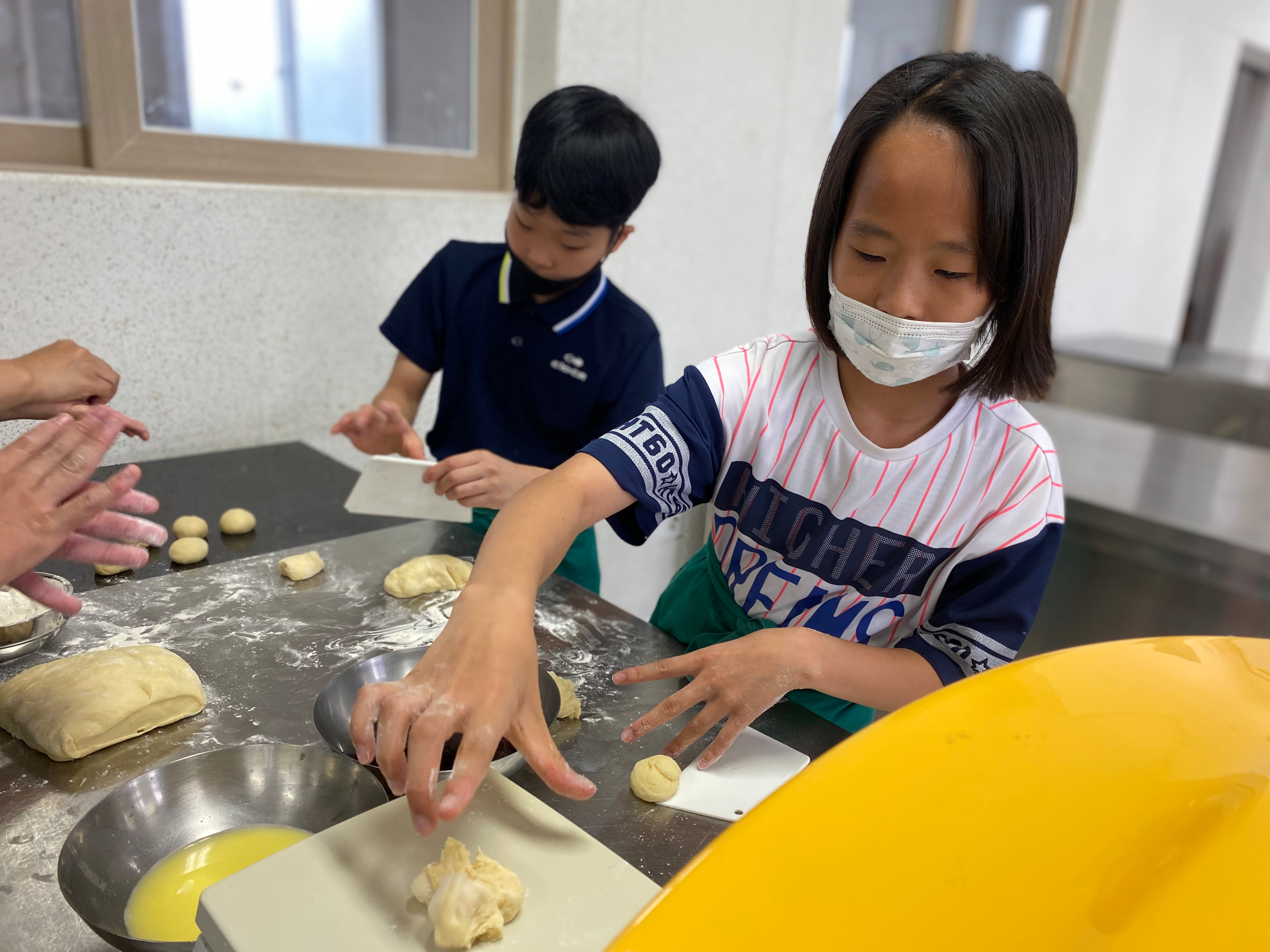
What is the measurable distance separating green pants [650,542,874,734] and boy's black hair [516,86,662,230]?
1.82 feet

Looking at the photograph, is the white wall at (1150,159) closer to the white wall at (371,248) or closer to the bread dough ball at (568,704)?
the white wall at (371,248)

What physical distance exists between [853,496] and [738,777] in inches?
14.3

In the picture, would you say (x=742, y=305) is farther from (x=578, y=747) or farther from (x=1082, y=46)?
(x=1082, y=46)

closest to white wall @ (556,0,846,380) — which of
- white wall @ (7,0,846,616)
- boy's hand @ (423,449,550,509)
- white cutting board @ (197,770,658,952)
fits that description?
white wall @ (7,0,846,616)

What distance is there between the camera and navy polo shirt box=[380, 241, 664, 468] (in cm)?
155

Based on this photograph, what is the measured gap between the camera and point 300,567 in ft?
3.86

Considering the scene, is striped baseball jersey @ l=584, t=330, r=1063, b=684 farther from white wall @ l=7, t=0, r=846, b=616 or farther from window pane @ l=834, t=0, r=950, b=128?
window pane @ l=834, t=0, r=950, b=128

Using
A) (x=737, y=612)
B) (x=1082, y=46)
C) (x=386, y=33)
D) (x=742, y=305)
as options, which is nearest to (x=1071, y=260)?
(x=1082, y=46)

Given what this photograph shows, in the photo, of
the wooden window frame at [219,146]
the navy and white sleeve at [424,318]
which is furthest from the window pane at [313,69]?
the navy and white sleeve at [424,318]

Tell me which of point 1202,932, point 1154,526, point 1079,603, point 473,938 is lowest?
point 1079,603

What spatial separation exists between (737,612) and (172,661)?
26.6 inches

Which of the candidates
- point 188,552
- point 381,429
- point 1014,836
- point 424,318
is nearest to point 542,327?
point 424,318

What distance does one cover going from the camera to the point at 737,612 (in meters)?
1.15

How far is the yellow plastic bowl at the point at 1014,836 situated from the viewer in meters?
0.37
